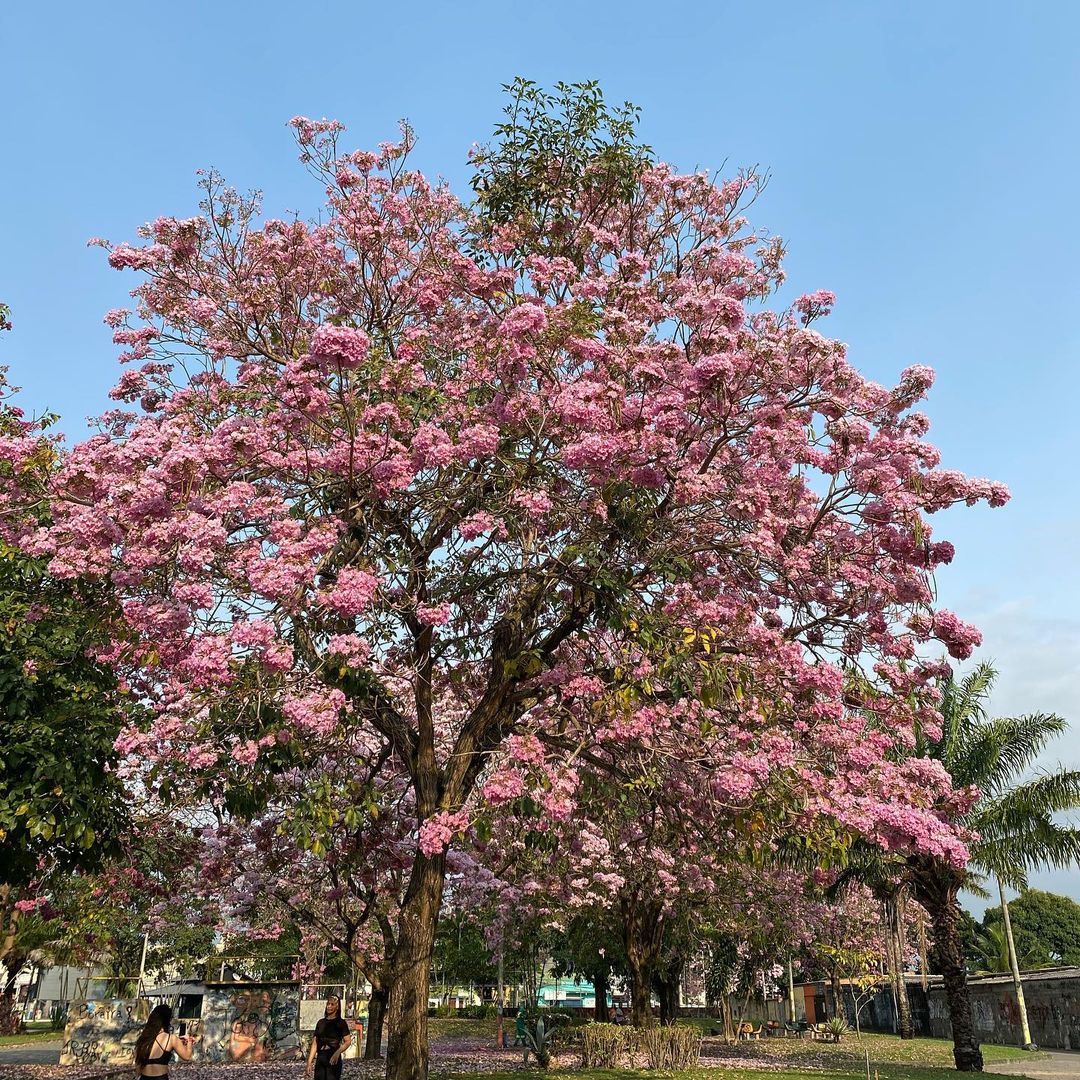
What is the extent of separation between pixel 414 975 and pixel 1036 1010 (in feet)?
104

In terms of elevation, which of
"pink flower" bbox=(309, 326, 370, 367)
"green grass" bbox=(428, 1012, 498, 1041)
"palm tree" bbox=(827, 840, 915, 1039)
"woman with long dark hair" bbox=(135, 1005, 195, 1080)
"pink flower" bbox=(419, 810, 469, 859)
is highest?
"pink flower" bbox=(309, 326, 370, 367)

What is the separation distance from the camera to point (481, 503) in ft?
33.3

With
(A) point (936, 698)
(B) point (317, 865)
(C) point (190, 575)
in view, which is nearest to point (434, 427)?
(C) point (190, 575)

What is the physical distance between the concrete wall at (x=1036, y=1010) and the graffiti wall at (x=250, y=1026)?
23.7 metres

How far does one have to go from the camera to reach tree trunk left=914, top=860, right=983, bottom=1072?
20875mm

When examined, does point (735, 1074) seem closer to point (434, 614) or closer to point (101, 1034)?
point (434, 614)

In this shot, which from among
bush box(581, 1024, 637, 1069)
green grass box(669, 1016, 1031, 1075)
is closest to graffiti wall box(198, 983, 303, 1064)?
bush box(581, 1024, 637, 1069)

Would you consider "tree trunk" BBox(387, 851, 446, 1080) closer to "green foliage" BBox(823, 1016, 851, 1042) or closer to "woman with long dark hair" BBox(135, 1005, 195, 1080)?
"woman with long dark hair" BBox(135, 1005, 195, 1080)

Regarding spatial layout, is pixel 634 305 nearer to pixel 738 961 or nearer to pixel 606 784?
pixel 606 784

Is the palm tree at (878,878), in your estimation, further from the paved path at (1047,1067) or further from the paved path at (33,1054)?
the paved path at (33,1054)

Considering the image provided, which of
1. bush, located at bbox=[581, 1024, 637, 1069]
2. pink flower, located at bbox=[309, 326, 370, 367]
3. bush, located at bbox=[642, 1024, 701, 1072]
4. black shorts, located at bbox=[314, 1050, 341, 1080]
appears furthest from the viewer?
bush, located at bbox=[642, 1024, 701, 1072]

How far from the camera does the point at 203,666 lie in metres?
7.79

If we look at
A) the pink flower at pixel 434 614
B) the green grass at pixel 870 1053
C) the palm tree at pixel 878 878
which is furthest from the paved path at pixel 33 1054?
the pink flower at pixel 434 614

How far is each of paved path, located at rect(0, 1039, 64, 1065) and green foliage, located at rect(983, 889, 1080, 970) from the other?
55.5 meters
